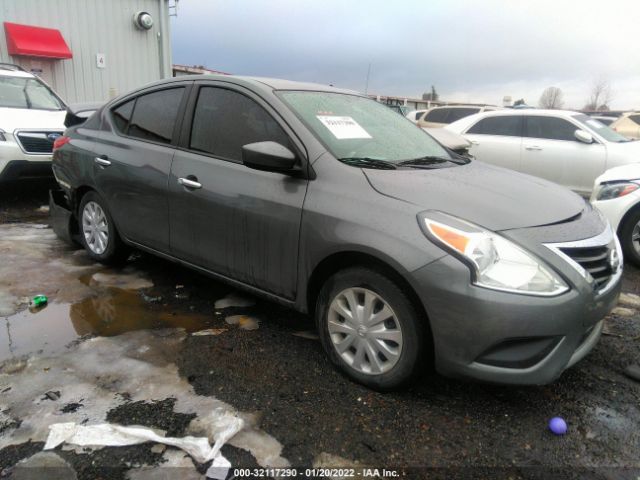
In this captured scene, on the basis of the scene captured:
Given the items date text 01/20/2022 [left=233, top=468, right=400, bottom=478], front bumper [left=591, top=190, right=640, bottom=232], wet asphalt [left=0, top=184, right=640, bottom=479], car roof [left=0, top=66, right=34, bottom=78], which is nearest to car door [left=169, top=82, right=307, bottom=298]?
wet asphalt [left=0, top=184, right=640, bottom=479]

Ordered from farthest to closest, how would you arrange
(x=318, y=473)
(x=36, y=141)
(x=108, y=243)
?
(x=36, y=141) → (x=108, y=243) → (x=318, y=473)

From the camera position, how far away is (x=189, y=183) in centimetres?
334

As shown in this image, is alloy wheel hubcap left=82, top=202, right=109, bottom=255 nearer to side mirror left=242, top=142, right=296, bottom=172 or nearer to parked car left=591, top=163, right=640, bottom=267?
side mirror left=242, top=142, right=296, bottom=172

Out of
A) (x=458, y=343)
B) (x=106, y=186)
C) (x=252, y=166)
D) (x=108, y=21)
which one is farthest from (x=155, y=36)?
(x=458, y=343)

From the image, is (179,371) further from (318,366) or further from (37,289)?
(37,289)

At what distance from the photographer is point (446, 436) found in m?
2.32

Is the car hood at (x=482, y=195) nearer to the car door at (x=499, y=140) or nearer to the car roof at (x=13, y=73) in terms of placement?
Result: the car door at (x=499, y=140)

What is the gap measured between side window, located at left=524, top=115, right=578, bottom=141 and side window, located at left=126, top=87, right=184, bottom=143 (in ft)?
19.2

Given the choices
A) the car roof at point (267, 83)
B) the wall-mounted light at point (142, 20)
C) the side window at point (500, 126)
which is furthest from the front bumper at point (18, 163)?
the wall-mounted light at point (142, 20)

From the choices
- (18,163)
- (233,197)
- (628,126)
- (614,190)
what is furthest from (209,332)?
(628,126)

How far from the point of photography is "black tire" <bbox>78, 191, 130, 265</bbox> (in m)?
4.21

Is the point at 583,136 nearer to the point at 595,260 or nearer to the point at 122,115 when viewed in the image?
the point at 595,260

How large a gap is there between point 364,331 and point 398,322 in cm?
23

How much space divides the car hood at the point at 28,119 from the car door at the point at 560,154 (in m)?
6.95
